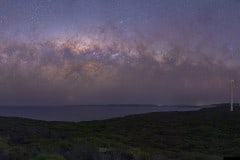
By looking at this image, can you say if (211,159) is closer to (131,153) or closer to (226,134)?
(131,153)

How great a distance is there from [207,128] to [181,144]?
18948mm

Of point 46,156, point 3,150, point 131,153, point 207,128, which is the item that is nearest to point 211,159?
point 131,153

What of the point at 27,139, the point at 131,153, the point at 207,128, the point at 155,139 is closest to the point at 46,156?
the point at 131,153

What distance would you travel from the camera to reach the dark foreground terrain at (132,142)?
3459cm

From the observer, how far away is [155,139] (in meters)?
57.3

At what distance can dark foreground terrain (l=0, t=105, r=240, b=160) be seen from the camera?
1362 inches

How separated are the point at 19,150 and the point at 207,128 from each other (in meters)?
39.8

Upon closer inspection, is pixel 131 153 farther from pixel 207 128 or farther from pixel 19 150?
pixel 207 128

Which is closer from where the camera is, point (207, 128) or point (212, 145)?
point (212, 145)

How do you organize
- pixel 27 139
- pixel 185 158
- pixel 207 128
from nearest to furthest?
pixel 185 158
pixel 27 139
pixel 207 128

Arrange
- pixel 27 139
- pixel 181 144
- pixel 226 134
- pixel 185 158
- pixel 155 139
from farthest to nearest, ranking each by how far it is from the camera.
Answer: pixel 226 134 < pixel 155 139 < pixel 181 144 < pixel 27 139 < pixel 185 158

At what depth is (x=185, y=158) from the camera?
37.1 m

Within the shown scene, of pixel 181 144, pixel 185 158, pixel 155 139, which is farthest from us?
pixel 155 139

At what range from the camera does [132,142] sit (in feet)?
171
